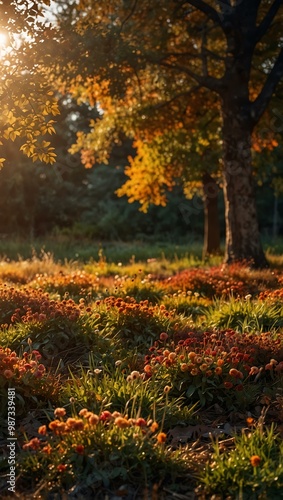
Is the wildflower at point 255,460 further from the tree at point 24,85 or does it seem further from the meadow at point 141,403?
the tree at point 24,85

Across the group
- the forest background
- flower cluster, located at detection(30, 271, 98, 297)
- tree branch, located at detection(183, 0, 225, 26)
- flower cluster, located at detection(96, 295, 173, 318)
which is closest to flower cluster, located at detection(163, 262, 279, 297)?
flower cluster, located at detection(30, 271, 98, 297)

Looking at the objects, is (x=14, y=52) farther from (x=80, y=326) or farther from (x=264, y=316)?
(x=264, y=316)

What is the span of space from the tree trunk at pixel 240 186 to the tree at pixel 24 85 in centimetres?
759

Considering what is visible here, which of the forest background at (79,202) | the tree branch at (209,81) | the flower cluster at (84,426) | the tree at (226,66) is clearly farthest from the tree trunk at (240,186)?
the forest background at (79,202)

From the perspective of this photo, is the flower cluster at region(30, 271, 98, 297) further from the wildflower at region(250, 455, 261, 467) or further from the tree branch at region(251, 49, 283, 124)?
the wildflower at region(250, 455, 261, 467)

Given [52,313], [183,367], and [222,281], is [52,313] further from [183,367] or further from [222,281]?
[222,281]

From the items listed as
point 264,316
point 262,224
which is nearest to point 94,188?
point 262,224

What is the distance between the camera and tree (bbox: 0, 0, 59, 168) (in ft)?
21.5

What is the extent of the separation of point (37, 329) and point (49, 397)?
167 centimetres

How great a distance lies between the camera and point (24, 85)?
6547 mm

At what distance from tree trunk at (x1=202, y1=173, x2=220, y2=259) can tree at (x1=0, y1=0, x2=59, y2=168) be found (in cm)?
1369

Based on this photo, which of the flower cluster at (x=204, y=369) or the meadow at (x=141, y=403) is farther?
the flower cluster at (x=204, y=369)

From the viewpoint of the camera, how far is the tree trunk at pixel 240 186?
45.3 ft

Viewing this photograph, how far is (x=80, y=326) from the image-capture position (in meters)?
6.83
